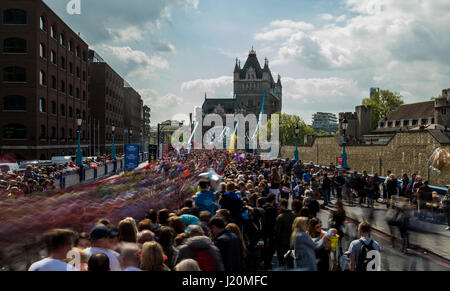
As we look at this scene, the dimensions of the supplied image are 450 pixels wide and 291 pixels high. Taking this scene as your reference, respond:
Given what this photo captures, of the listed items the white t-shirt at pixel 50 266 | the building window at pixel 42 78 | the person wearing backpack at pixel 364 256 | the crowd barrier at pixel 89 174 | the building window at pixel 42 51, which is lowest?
the crowd barrier at pixel 89 174

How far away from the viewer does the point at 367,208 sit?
17.7 metres

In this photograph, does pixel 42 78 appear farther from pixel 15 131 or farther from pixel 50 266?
pixel 50 266

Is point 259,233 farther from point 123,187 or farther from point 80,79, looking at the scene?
point 80,79

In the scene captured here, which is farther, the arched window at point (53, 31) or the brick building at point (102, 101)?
the brick building at point (102, 101)

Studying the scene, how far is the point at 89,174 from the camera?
90.4 feet

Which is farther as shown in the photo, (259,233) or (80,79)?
(80,79)

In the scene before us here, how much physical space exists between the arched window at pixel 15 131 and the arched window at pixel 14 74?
5.24 m

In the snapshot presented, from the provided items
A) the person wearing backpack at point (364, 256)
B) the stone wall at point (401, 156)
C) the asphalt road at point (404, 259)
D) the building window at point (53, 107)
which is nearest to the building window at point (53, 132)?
the building window at point (53, 107)

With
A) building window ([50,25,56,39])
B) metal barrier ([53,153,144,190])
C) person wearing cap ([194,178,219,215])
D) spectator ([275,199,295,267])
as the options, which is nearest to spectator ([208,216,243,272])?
spectator ([275,199,295,267])

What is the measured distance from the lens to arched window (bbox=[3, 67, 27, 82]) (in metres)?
41.9

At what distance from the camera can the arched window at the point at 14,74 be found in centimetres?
4194

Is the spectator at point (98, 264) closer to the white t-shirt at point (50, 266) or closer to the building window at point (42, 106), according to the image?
the white t-shirt at point (50, 266)
